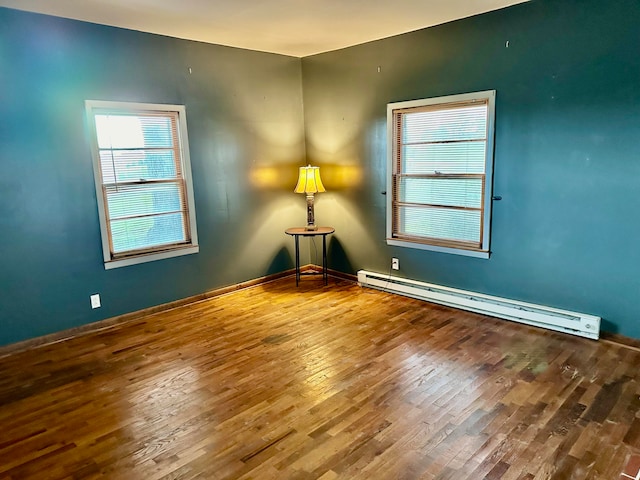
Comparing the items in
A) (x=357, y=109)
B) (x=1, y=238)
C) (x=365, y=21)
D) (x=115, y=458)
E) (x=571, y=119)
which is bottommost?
(x=115, y=458)

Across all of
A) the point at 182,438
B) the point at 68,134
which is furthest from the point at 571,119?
the point at 68,134

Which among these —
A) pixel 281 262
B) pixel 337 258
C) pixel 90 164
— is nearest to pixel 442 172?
pixel 337 258

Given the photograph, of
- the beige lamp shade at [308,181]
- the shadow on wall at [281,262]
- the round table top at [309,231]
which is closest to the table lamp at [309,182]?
the beige lamp shade at [308,181]

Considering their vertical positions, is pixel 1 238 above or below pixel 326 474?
above

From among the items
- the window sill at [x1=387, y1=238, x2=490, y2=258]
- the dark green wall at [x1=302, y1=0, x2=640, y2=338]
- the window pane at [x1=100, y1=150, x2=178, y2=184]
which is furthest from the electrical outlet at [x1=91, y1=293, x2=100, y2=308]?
the dark green wall at [x1=302, y1=0, x2=640, y2=338]

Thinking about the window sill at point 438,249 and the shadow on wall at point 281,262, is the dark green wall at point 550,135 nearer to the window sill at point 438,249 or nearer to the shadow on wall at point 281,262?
the window sill at point 438,249

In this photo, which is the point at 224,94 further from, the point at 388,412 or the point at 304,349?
the point at 388,412

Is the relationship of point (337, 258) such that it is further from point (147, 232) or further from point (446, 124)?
point (147, 232)

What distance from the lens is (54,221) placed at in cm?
356

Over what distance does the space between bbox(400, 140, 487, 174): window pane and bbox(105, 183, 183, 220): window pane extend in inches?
92.4

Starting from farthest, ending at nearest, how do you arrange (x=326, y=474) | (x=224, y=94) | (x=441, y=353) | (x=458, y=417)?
(x=224, y=94) → (x=441, y=353) → (x=458, y=417) → (x=326, y=474)

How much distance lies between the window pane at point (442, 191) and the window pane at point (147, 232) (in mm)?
2327

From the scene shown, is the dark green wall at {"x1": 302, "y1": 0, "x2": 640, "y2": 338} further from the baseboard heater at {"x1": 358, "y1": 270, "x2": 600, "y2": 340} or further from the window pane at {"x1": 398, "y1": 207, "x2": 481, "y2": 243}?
the window pane at {"x1": 398, "y1": 207, "x2": 481, "y2": 243}

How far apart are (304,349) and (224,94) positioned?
2795 millimetres
